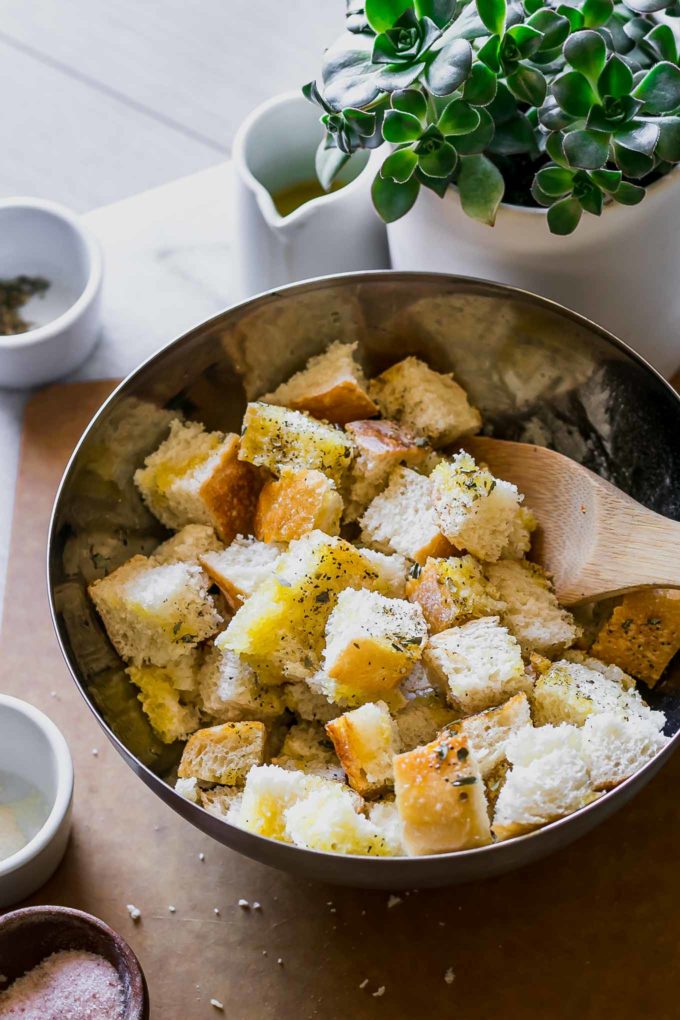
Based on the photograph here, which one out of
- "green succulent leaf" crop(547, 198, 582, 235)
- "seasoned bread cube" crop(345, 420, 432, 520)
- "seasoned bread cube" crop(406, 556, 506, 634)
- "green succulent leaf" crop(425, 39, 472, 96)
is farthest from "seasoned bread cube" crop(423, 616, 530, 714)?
"green succulent leaf" crop(425, 39, 472, 96)

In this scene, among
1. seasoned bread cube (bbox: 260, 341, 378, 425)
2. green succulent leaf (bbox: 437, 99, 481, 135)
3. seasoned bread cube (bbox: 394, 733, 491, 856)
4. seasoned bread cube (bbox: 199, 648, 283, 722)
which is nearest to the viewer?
seasoned bread cube (bbox: 394, 733, 491, 856)

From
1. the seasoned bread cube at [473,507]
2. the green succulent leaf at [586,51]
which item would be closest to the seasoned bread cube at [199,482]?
the seasoned bread cube at [473,507]

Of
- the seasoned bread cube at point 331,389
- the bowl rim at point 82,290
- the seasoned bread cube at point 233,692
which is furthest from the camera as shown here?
the bowl rim at point 82,290

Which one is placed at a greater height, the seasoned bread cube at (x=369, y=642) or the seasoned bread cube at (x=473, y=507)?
the seasoned bread cube at (x=473, y=507)

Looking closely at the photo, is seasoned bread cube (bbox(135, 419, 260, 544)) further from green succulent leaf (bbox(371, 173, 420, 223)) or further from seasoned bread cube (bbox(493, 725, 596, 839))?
seasoned bread cube (bbox(493, 725, 596, 839))

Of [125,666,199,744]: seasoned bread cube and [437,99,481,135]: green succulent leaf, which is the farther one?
[125,666,199,744]: seasoned bread cube

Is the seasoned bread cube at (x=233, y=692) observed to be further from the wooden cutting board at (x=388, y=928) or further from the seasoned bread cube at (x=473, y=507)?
the seasoned bread cube at (x=473, y=507)

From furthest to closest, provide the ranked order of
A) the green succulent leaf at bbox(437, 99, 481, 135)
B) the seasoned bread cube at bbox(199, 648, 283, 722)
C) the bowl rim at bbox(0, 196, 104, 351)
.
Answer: the bowl rim at bbox(0, 196, 104, 351) < the seasoned bread cube at bbox(199, 648, 283, 722) < the green succulent leaf at bbox(437, 99, 481, 135)
